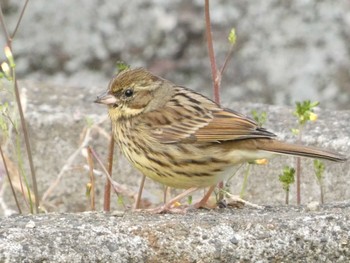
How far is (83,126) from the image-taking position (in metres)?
7.37

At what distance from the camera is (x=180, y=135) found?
6.31m

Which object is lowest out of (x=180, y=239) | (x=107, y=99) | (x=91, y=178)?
(x=180, y=239)

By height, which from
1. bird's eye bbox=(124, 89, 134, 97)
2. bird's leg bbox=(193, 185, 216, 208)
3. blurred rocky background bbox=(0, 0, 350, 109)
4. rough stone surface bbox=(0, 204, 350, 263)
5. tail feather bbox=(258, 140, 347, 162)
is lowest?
rough stone surface bbox=(0, 204, 350, 263)

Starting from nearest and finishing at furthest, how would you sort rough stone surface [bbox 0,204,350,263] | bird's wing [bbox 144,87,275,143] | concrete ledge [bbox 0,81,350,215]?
rough stone surface [bbox 0,204,350,263] → bird's wing [bbox 144,87,275,143] → concrete ledge [bbox 0,81,350,215]

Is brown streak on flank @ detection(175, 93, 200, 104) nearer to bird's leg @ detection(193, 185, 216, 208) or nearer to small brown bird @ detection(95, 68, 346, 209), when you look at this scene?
small brown bird @ detection(95, 68, 346, 209)

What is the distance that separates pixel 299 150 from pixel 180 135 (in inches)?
21.5

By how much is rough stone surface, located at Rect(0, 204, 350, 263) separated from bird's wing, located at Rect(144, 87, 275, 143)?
2.79 feet

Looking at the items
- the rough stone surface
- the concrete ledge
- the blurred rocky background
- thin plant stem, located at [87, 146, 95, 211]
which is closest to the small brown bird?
thin plant stem, located at [87, 146, 95, 211]

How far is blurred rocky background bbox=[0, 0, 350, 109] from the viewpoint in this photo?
9000mm

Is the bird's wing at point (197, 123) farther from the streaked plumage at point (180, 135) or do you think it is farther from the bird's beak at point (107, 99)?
the bird's beak at point (107, 99)

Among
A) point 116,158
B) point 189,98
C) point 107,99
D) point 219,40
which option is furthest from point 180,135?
point 219,40

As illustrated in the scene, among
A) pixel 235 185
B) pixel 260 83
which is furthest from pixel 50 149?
pixel 260 83

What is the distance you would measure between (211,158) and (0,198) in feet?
3.77

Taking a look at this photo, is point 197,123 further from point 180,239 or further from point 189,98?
point 180,239
